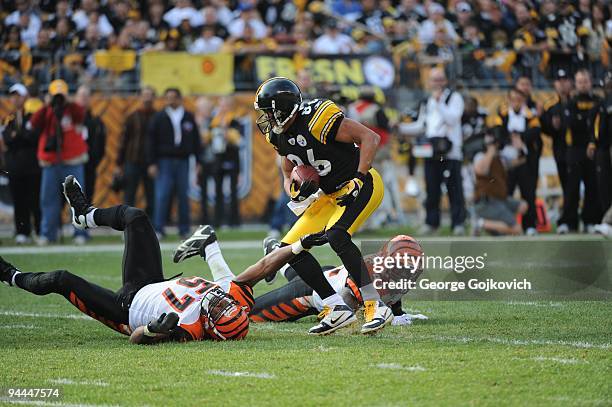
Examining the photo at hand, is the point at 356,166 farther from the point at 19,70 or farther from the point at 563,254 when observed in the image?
the point at 19,70

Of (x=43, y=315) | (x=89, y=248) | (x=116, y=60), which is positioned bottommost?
(x=89, y=248)

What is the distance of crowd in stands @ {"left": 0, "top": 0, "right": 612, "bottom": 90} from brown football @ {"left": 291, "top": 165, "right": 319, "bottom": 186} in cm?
937

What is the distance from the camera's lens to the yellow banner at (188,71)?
1681 cm

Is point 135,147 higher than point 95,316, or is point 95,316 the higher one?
point 135,147

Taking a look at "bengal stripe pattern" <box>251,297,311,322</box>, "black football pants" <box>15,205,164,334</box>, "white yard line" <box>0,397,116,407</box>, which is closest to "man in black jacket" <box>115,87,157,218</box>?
"bengal stripe pattern" <box>251,297,311,322</box>

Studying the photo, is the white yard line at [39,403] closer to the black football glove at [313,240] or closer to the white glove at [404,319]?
the black football glove at [313,240]

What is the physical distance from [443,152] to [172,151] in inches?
141

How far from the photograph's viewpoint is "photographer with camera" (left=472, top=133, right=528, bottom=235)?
14.4 meters

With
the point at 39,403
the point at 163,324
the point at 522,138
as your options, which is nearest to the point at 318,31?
the point at 522,138

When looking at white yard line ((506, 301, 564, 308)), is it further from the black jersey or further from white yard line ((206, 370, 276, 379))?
white yard line ((206, 370, 276, 379))

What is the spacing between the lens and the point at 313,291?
764cm

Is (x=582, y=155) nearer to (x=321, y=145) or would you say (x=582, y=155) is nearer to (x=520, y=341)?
(x=321, y=145)

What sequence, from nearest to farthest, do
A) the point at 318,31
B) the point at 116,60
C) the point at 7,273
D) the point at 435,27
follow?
the point at 7,273 → the point at 116,60 → the point at 435,27 → the point at 318,31

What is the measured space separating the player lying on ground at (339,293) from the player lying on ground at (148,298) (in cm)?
57
